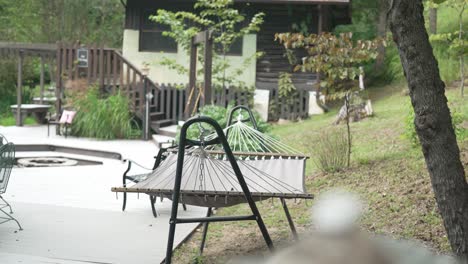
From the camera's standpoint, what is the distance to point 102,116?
1650cm

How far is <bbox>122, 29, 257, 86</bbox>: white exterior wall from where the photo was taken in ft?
63.9

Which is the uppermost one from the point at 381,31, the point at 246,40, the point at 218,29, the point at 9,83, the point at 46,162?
the point at 381,31

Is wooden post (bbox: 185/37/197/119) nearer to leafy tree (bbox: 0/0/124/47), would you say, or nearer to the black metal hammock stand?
the black metal hammock stand

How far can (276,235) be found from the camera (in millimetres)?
6602

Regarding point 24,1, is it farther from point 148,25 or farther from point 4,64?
point 148,25

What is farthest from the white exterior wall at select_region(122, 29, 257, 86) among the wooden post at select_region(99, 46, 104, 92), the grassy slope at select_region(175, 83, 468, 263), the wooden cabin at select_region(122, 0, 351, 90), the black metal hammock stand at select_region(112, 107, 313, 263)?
the black metal hammock stand at select_region(112, 107, 313, 263)

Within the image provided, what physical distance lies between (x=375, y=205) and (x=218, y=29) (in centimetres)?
1143

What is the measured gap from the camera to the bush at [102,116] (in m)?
16.5

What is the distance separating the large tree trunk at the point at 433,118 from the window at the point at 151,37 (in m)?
15.9

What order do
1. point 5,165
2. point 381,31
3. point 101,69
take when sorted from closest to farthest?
point 5,165, point 101,69, point 381,31

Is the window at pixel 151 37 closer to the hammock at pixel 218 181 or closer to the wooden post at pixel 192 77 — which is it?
the wooden post at pixel 192 77

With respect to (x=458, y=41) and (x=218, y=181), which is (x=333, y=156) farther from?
(x=218, y=181)

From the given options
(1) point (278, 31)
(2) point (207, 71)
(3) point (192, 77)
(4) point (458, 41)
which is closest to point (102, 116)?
(3) point (192, 77)

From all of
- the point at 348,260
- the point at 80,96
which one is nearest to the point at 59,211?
the point at 348,260
